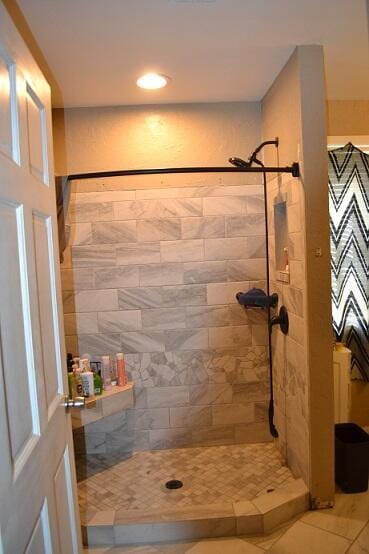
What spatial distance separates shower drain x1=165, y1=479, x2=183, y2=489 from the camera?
2311 millimetres

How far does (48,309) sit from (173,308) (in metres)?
1.46

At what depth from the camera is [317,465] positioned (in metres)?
2.09

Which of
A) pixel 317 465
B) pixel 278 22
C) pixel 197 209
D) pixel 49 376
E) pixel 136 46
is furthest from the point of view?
pixel 197 209

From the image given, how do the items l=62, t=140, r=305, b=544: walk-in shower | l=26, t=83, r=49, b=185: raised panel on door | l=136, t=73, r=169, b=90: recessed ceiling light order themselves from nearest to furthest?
l=26, t=83, r=49, b=185: raised panel on door
l=136, t=73, r=169, b=90: recessed ceiling light
l=62, t=140, r=305, b=544: walk-in shower

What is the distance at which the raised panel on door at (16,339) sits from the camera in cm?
91

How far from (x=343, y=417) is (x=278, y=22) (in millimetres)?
2369

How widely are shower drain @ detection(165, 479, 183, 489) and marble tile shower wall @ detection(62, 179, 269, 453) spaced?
1.36 ft

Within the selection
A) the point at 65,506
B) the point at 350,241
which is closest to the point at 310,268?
the point at 350,241

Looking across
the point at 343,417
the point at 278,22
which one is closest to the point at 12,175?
the point at 278,22

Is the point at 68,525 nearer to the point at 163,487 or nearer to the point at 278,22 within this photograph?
the point at 163,487

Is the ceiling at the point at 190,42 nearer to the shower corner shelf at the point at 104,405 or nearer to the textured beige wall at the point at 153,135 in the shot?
the textured beige wall at the point at 153,135

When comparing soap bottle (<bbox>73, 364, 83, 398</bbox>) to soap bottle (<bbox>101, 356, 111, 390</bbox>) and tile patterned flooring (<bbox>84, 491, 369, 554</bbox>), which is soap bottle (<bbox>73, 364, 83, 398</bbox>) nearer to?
soap bottle (<bbox>101, 356, 111, 390</bbox>)

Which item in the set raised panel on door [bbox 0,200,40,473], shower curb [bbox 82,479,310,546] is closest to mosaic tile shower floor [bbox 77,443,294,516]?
shower curb [bbox 82,479,310,546]

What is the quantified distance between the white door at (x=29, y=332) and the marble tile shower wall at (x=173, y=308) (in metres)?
1.24
